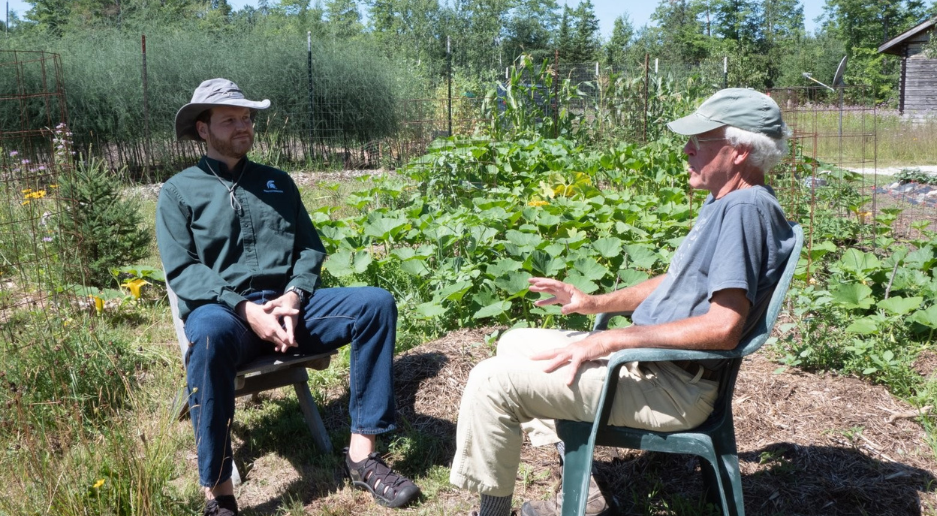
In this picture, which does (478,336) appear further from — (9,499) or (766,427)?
(9,499)

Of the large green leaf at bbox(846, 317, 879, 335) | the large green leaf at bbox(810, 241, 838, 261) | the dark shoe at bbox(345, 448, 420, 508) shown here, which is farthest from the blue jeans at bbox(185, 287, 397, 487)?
the large green leaf at bbox(810, 241, 838, 261)

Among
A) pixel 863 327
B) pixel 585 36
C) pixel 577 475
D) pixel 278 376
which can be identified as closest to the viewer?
pixel 577 475

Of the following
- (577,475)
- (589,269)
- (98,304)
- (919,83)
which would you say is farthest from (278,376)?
(919,83)

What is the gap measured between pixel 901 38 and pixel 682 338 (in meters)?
27.5

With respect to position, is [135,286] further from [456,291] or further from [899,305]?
[899,305]

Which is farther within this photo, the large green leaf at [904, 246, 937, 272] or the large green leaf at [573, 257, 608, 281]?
the large green leaf at [904, 246, 937, 272]

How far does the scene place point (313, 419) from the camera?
125 inches

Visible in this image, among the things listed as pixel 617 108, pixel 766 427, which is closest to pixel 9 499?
pixel 766 427

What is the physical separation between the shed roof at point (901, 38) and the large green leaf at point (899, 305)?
2323 centimetres

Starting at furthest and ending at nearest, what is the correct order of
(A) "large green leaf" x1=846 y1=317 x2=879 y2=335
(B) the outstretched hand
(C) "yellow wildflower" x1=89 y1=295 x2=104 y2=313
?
(C) "yellow wildflower" x1=89 y1=295 x2=104 y2=313 → (A) "large green leaf" x1=846 y1=317 x2=879 y2=335 → (B) the outstretched hand

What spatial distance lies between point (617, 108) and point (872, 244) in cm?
533

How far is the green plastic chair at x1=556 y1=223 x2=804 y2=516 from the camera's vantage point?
1.97m

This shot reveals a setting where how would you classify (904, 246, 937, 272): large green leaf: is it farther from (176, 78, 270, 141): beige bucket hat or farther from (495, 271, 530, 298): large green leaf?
(176, 78, 270, 141): beige bucket hat

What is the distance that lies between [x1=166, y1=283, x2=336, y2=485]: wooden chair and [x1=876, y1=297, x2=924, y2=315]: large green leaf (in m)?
2.54
